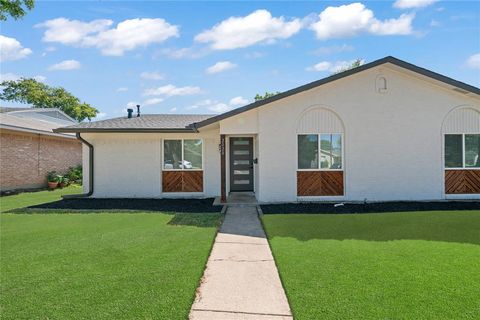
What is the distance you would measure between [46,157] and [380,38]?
18.7 meters

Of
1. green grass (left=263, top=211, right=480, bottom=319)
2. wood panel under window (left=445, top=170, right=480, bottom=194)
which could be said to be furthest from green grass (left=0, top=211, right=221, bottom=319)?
wood panel under window (left=445, top=170, right=480, bottom=194)

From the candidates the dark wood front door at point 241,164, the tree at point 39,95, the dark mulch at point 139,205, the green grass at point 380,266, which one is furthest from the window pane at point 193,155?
the tree at point 39,95

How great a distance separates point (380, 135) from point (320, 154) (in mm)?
2110

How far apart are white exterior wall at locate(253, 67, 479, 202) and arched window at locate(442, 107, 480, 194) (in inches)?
16.1

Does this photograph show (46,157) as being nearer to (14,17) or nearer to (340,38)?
(14,17)

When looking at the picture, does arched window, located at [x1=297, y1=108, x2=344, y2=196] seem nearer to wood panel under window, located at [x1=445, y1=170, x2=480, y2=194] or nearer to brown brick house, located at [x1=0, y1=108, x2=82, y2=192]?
wood panel under window, located at [x1=445, y1=170, x2=480, y2=194]

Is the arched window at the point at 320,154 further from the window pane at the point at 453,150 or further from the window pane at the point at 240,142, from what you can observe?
the window pane at the point at 453,150

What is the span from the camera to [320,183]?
415 inches

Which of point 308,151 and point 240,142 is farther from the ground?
point 240,142

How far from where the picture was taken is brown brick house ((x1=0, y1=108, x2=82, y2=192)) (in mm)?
14280

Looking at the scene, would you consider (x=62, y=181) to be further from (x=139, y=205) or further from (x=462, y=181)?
(x=462, y=181)

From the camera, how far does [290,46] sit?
14.7 m

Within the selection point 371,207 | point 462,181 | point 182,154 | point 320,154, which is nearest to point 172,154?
point 182,154

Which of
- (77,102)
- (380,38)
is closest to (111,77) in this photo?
(380,38)
